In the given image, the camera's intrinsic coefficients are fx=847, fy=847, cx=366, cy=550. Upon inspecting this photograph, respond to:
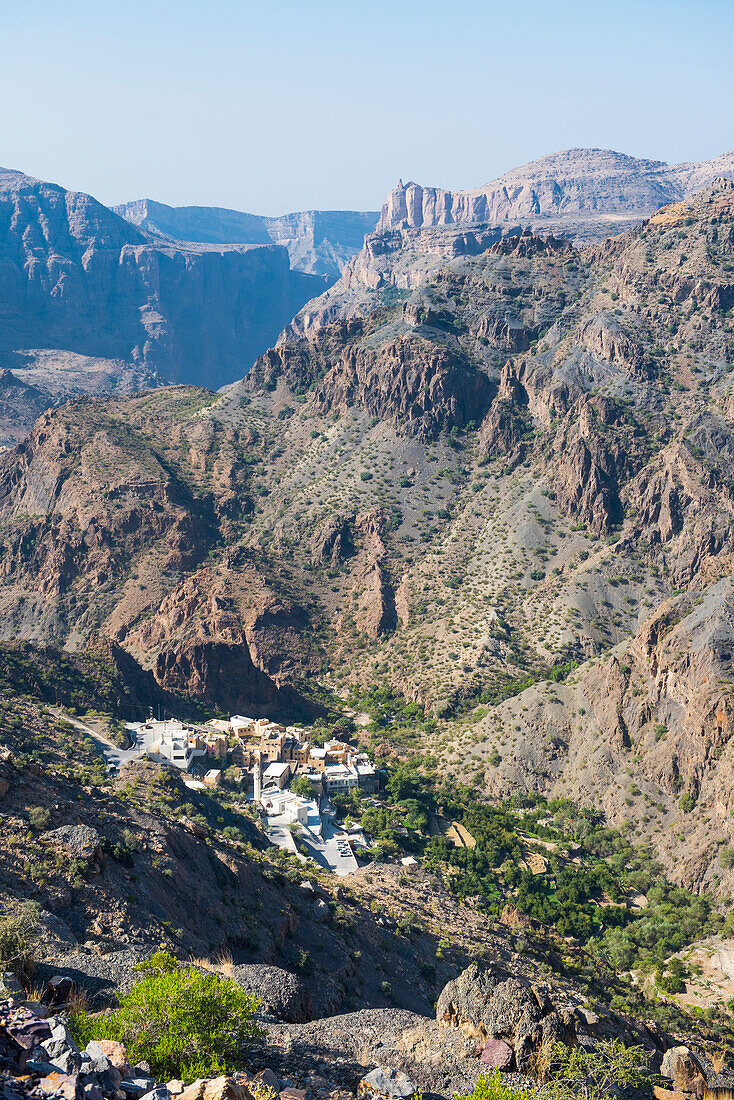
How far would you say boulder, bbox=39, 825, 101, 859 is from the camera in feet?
115

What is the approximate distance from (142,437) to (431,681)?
7212 cm

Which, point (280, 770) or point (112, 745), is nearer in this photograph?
point (112, 745)

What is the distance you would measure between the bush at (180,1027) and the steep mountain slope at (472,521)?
60.2 meters

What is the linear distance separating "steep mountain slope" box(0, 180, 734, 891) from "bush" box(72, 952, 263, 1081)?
60.2 m

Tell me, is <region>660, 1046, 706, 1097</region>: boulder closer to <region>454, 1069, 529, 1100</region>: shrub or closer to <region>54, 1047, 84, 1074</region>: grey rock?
<region>454, 1069, 529, 1100</region>: shrub

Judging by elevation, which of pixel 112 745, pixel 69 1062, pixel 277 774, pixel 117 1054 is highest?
pixel 69 1062

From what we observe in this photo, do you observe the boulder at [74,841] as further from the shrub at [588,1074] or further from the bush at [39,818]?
the shrub at [588,1074]

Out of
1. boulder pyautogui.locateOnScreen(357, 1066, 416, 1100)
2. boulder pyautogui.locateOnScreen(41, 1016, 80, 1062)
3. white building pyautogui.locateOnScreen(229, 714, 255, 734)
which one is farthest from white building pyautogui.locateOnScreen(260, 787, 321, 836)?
boulder pyautogui.locateOnScreen(41, 1016, 80, 1062)

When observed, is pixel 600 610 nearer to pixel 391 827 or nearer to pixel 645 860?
pixel 645 860

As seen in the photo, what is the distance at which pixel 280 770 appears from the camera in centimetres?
7700

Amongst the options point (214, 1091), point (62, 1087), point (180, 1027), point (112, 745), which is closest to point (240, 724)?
point (112, 745)

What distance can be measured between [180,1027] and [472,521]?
109964mm

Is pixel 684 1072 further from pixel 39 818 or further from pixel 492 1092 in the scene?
pixel 39 818

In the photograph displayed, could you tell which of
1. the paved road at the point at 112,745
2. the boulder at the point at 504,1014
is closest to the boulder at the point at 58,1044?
the boulder at the point at 504,1014
